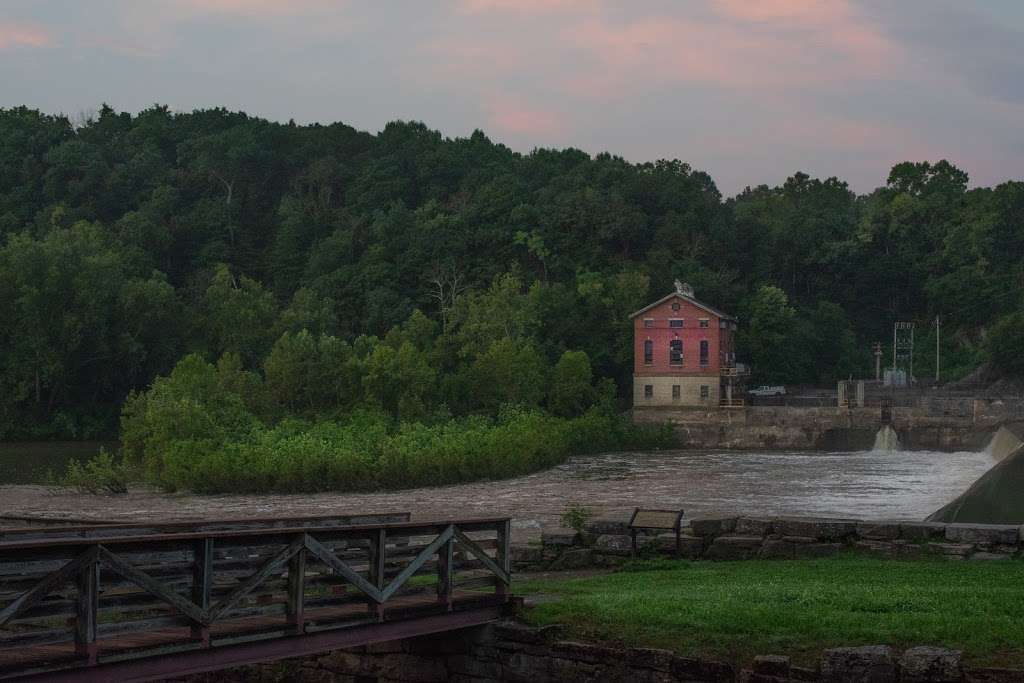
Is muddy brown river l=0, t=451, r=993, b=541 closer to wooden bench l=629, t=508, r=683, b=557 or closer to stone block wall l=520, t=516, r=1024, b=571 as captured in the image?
stone block wall l=520, t=516, r=1024, b=571

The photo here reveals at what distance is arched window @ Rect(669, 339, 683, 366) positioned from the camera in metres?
89.0

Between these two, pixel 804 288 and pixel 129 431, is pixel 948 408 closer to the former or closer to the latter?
pixel 804 288

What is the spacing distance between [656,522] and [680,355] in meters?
67.4

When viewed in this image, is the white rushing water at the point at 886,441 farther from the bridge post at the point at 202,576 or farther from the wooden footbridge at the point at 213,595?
the bridge post at the point at 202,576

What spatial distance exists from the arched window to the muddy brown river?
68.8 ft

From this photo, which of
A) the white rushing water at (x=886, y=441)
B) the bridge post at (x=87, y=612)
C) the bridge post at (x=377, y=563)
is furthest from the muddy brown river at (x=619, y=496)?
the bridge post at (x=87, y=612)

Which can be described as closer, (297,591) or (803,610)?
(297,591)

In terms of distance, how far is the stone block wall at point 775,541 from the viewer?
20562mm

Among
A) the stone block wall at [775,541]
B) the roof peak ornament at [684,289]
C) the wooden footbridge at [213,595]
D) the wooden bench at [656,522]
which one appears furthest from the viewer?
the roof peak ornament at [684,289]

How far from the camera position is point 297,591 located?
546 inches

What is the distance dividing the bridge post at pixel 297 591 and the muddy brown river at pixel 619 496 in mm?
18055

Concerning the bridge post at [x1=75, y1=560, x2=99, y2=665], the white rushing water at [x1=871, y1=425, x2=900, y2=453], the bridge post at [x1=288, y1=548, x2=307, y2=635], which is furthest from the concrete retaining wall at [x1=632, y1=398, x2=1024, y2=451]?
the bridge post at [x1=75, y1=560, x2=99, y2=665]

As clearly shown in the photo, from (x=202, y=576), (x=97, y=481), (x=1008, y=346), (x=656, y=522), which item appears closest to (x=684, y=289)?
(x=1008, y=346)

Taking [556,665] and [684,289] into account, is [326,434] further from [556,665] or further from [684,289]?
[684,289]
